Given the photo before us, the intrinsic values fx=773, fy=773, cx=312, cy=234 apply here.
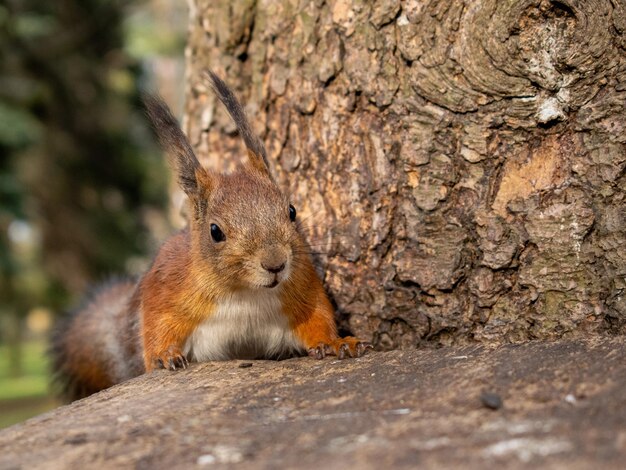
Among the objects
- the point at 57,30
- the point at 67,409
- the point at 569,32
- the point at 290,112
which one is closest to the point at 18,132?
the point at 57,30

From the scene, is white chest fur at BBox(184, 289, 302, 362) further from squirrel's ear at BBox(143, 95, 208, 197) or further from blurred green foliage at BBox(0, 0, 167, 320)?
blurred green foliage at BBox(0, 0, 167, 320)

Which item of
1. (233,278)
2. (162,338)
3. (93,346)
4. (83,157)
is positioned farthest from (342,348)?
(83,157)

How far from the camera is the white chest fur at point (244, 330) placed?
3568 millimetres

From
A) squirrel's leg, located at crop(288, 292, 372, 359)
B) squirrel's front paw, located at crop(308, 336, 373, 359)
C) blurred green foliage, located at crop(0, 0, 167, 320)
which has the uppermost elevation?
blurred green foliage, located at crop(0, 0, 167, 320)

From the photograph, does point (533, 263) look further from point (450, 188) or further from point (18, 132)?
point (18, 132)

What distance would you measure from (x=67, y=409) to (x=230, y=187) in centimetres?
128

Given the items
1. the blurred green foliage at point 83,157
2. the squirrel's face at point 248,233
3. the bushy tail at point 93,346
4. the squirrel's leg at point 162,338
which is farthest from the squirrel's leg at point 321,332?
the blurred green foliage at point 83,157

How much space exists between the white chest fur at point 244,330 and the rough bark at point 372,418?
54cm

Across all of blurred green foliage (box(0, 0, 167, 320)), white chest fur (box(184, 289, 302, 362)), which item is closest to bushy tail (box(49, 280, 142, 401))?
white chest fur (box(184, 289, 302, 362))

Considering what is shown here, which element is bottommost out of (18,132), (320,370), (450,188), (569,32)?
(320,370)

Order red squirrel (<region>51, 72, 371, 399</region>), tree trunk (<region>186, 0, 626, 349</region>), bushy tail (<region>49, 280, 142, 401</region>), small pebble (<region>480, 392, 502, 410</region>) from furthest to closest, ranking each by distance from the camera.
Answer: bushy tail (<region>49, 280, 142, 401</region>), red squirrel (<region>51, 72, 371, 399</region>), tree trunk (<region>186, 0, 626, 349</region>), small pebble (<region>480, 392, 502, 410</region>)

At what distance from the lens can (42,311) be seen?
508 inches

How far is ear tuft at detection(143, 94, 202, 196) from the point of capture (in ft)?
11.5

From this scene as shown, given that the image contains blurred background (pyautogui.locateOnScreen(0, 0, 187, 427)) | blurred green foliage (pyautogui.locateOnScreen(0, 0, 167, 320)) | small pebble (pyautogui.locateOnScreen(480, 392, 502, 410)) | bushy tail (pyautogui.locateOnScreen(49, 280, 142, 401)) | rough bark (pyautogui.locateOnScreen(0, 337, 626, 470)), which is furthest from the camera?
blurred green foliage (pyautogui.locateOnScreen(0, 0, 167, 320))
